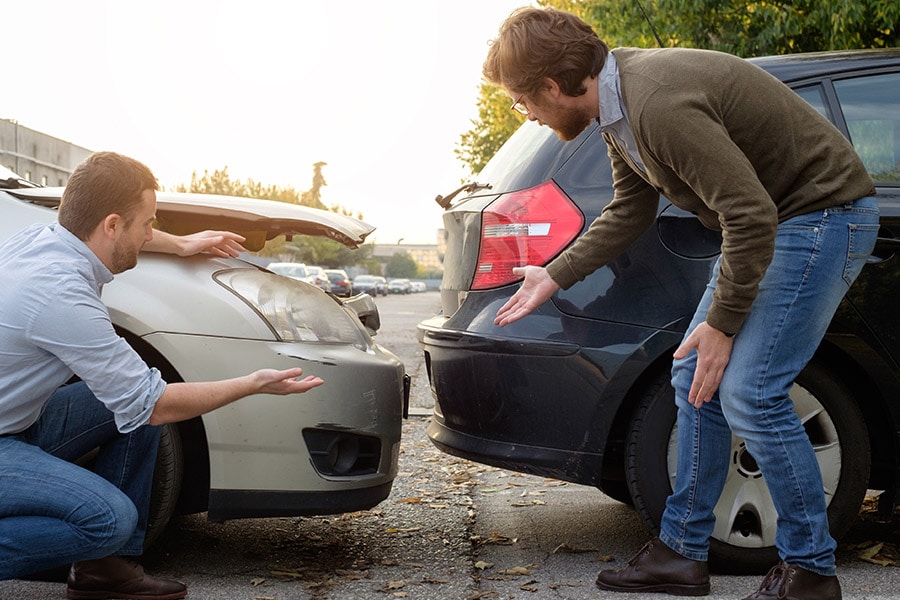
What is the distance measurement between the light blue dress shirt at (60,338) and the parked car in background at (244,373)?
44 cm

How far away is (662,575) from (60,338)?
5.95ft

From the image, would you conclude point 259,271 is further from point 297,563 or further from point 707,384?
point 707,384

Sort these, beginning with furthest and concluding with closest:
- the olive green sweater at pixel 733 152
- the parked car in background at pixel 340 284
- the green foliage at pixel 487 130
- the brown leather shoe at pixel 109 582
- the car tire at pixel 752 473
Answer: the parked car in background at pixel 340 284 → the green foliage at pixel 487 130 → the car tire at pixel 752 473 → the brown leather shoe at pixel 109 582 → the olive green sweater at pixel 733 152

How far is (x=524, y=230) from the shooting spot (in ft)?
10.9

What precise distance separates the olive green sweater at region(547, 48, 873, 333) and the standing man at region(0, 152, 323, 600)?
108 cm

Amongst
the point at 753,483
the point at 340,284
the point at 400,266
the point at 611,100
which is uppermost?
the point at 611,100

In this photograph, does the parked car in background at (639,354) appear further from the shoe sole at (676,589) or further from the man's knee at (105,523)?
the man's knee at (105,523)

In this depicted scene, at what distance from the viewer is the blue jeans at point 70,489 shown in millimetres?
2637

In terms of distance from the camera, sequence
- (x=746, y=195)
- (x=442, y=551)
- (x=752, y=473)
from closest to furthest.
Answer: (x=746, y=195), (x=752, y=473), (x=442, y=551)

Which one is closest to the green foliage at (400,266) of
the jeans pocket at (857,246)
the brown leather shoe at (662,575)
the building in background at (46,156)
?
the building in background at (46,156)

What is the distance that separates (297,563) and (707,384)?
1.53m

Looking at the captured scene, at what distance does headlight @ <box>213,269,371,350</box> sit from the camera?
325 centimetres

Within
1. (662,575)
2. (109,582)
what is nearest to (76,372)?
(109,582)

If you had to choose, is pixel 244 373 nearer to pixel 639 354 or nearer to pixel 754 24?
pixel 639 354
